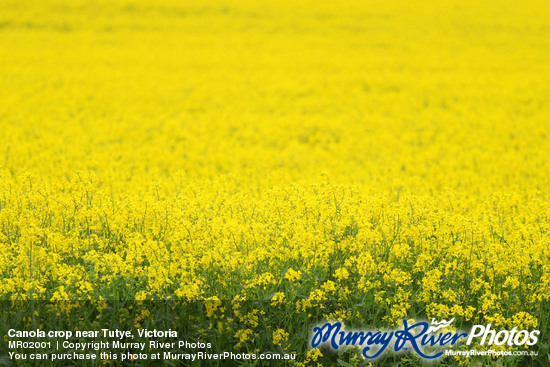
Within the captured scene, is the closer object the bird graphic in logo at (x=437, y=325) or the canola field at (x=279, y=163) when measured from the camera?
the bird graphic in logo at (x=437, y=325)

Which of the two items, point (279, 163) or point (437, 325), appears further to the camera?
point (279, 163)

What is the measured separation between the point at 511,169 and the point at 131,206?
781 cm

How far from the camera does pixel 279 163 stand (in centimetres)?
1091

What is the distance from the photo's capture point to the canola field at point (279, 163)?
4086 mm

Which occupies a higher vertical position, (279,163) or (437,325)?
(279,163)

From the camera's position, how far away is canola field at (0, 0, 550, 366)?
13.4ft

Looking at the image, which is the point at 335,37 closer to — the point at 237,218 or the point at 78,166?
the point at 78,166

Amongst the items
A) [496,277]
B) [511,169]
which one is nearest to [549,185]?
[511,169]

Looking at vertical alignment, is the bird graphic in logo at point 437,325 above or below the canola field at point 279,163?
below

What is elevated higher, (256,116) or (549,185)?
(256,116)

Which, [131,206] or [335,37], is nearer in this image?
[131,206]

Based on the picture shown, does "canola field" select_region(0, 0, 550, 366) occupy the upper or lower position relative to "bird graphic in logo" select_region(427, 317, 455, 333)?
upper

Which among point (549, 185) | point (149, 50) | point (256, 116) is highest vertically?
point (149, 50)

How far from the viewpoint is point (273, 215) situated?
199 inches
